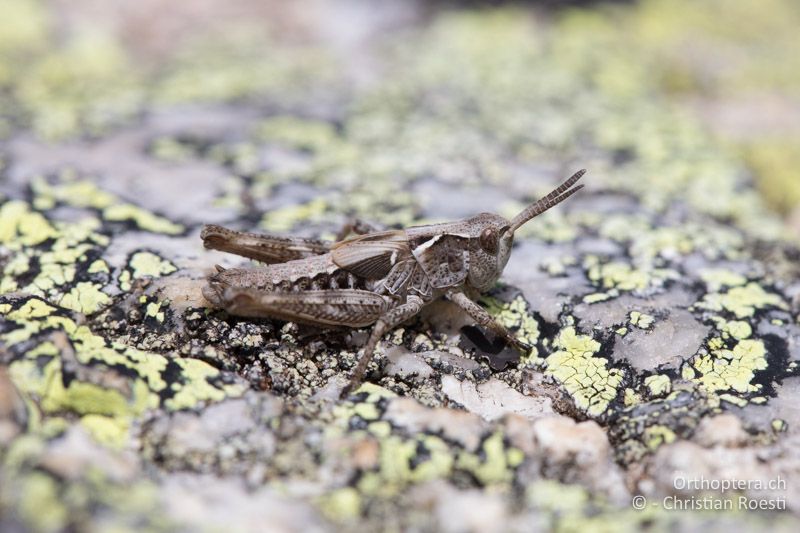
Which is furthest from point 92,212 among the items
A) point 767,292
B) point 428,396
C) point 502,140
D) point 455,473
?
point 767,292

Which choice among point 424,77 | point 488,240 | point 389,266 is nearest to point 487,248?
point 488,240

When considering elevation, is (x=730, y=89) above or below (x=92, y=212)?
below

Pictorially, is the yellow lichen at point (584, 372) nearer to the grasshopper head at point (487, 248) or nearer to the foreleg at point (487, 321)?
the foreleg at point (487, 321)

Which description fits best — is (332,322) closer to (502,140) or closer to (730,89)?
(502,140)

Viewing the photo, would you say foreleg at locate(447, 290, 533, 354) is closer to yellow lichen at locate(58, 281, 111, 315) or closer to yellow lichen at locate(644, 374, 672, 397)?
yellow lichen at locate(644, 374, 672, 397)

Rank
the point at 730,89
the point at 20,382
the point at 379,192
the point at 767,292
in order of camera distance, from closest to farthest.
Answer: the point at 20,382 < the point at 767,292 < the point at 379,192 < the point at 730,89
